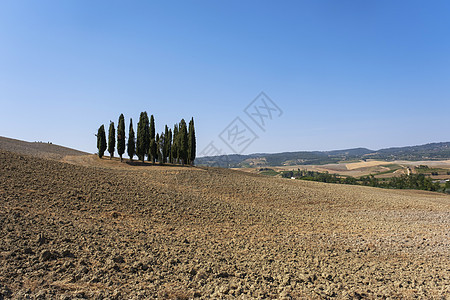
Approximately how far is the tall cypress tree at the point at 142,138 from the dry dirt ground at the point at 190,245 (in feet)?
60.2

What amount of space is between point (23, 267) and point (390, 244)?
1347cm

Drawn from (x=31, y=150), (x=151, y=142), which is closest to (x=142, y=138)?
(x=151, y=142)

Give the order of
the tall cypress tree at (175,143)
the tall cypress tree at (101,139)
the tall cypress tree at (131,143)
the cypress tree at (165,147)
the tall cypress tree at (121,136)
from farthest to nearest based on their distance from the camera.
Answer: the cypress tree at (165,147), the tall cypress tree at (175,143), the tall cypress tree at (101,139), the tall cypress tree at (131,143), the tall cypress tree at (121,136)

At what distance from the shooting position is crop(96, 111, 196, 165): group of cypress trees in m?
37.6

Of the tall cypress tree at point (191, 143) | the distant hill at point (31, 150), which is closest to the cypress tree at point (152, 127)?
the tall cypress tree at point (191, 143)

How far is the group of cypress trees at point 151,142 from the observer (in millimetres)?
37562

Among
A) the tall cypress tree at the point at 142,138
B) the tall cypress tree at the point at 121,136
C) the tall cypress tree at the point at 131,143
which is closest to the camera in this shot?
the tall cypress tree at the point at 121,136

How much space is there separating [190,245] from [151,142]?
94.8ft

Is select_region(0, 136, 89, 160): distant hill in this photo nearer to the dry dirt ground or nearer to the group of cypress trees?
the group of cypress trees

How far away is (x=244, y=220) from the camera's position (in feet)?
49.9

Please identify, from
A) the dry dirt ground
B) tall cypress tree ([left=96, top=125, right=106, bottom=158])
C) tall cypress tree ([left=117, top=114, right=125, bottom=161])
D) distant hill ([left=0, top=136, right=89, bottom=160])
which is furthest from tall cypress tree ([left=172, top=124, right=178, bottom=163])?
the dry dirt ground

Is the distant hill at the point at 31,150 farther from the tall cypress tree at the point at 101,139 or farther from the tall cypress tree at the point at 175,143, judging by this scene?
the tall cypress tree at the point at 175,143

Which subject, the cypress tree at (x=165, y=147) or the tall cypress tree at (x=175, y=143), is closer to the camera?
the tall cypress tree at (x=175, y=143)

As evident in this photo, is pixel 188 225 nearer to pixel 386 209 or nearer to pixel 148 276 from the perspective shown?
pixel 148 276
